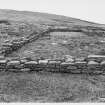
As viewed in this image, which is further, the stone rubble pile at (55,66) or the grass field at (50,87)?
the stone rubble pile at (55,66)

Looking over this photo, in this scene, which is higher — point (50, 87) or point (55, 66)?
point (55, 66)

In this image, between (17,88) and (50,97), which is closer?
(50,97)

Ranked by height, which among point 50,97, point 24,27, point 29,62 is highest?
point 24,27

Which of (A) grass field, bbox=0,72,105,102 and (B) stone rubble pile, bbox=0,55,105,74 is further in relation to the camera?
(B) stone rubble pile, bbox=0,55,105,74

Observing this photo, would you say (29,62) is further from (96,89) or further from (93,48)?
(93,48)

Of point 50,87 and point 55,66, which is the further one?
point 55,66

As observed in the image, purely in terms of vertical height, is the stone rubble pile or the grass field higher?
the stone rubble pile

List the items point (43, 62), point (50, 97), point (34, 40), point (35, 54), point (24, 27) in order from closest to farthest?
1. point (50, 97)
2. point (43, 62)
3. point (35, 54)
4. point (34, 40)
5. point (24, 27)

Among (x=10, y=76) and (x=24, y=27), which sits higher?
(x=24, y=27)

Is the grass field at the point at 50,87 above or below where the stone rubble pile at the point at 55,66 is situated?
below

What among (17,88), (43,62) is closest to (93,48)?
(43,62)

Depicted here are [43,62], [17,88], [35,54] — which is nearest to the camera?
[17,88]
